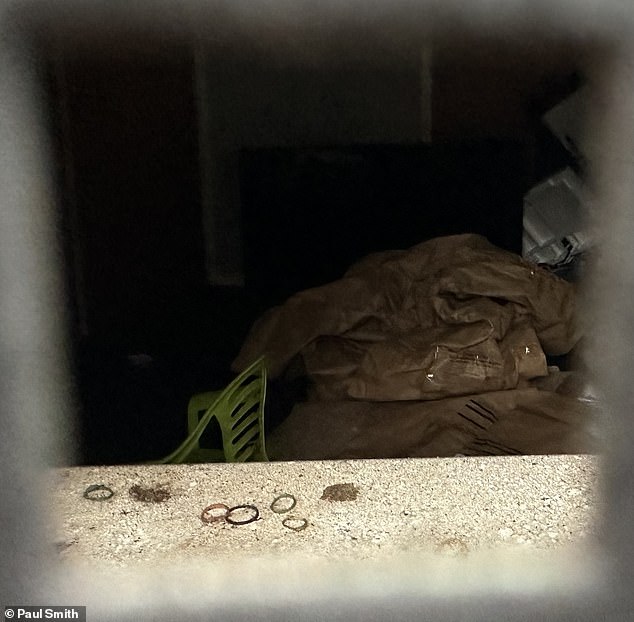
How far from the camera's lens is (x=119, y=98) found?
4.83ft

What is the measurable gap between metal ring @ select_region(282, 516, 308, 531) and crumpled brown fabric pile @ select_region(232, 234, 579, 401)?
665 millimetres

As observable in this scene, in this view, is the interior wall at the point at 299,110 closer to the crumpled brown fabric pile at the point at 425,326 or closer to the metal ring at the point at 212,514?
the crumpled brown fabric pile at the point at 425,326

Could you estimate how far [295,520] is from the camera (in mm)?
805

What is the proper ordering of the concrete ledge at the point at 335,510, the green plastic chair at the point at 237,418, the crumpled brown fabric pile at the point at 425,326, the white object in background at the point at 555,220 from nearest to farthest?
the concrete ledge at the point at 335,510 → the green plastic chair at the point at 237,418 → the crumpled brown fabric pile at the point at 425,326 → the white object in background at the point at 555,220

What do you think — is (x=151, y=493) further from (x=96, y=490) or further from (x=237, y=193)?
(x=237, y=193)

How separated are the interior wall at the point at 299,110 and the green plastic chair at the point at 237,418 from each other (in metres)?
0.48

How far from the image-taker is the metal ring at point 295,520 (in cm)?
79

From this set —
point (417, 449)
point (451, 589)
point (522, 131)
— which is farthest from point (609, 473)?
point (522, 131)

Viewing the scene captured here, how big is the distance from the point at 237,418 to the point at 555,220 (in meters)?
0.81

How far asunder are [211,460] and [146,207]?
0.60m

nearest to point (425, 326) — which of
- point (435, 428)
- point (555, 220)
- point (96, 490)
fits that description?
point (435, 428)

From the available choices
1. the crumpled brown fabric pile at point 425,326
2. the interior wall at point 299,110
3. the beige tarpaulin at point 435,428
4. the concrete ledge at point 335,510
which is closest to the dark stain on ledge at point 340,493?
the concrete ledge at point 335,510

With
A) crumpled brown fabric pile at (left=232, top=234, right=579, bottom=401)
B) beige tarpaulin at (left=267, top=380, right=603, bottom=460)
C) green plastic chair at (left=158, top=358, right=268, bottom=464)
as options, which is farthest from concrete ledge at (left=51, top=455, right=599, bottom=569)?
crumpled brown fabric pile at (left=232, top=234, right=579, bottom=401)

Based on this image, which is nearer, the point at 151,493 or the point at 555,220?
the point at 151,493
